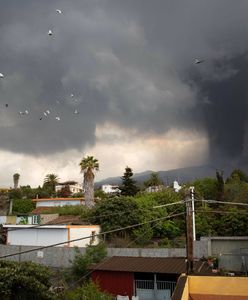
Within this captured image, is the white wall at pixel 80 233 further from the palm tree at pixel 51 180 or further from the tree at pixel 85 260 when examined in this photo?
the palm tree at pixel 51 180

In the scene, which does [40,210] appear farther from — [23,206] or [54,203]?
[54,203]

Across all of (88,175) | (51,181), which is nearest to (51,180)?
(51,181)

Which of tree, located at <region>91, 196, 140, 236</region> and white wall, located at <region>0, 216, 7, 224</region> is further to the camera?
white wall, located at <region>0, 216, 7, 224</region>

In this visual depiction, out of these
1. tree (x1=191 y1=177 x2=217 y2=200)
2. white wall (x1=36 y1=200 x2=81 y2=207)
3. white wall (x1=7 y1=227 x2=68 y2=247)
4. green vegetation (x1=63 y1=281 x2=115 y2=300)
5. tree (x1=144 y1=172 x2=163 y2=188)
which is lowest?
green vegetation (x1=63 y1=281 x2=115 y2=300)

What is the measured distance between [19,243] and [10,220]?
1263 centimetres

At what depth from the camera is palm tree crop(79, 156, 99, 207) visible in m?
60.8

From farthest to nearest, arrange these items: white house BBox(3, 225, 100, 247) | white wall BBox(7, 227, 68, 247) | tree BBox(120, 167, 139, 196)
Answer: tree BBox(120, 167, 139, 196) → white wall BBox(7, 227, 68, 247) → white house BBox(3, 225, 100, 247)

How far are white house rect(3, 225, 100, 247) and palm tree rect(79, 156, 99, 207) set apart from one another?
1602 centimetres

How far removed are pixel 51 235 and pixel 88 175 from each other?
21.0m

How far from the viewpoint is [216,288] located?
1405cm

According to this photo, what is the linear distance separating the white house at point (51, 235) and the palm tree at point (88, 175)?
16.0 metres

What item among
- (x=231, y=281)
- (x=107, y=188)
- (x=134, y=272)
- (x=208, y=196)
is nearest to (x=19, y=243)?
(x=134, y=272)

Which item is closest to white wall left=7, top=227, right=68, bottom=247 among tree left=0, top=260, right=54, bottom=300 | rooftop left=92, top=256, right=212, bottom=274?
rooftop left=92, top=256, right=212, bottom=274

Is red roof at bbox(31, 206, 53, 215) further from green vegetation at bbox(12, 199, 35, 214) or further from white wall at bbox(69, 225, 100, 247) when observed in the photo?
white wall at bbox(69, 225, 100, 247)
